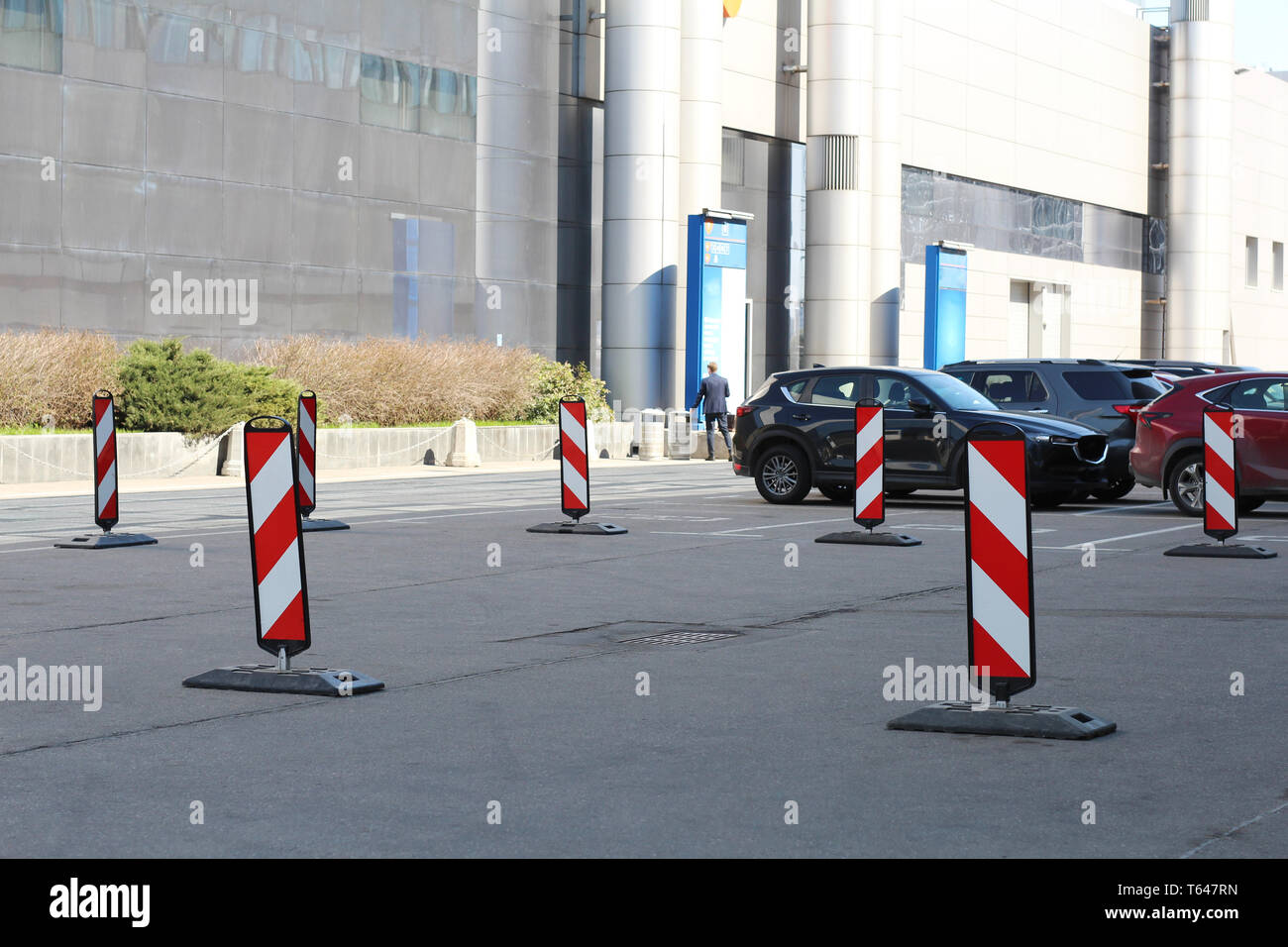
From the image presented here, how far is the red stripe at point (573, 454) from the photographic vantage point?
1753 cm

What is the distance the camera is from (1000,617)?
8008 mm

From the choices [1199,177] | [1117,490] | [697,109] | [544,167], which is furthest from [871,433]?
[1199,177]

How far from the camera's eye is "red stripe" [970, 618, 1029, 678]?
26.3 feet

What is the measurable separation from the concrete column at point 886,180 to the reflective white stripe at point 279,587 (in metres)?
39.8

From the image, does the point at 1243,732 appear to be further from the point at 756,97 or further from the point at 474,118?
the point at 756,97

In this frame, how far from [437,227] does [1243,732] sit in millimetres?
32995

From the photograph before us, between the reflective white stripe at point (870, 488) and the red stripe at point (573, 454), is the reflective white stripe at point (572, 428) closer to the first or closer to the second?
the red stripe at point (573, 454)

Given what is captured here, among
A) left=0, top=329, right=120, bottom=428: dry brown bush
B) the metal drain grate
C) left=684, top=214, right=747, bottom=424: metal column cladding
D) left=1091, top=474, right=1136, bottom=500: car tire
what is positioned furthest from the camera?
left=684, top=214, right=747, bottom=424: metal column cladding

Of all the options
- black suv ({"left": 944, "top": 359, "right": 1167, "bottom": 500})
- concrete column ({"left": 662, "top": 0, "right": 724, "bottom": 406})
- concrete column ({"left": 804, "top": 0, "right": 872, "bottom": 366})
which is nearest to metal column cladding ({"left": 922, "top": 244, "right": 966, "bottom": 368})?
concrete column ({"left": 804, "top": 0, "right": 872, "bottom": 366})

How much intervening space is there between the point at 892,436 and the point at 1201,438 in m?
3.52

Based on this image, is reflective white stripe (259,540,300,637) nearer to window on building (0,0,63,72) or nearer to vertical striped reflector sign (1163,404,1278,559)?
vertical striped reflector sign (1163,404,1278,559)

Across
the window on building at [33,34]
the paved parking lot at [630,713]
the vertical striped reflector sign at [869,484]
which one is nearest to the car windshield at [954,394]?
the vertical striped reflector sign at [869,484]

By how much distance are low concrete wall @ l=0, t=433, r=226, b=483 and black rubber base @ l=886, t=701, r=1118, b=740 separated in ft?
59.5
